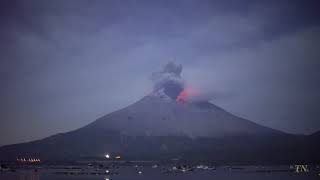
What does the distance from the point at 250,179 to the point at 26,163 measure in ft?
385

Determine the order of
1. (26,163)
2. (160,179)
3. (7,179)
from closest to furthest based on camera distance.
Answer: (7,179), (160,179), (26,163)

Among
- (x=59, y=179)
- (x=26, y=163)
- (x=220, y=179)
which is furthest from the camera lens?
(x=26, y=163)

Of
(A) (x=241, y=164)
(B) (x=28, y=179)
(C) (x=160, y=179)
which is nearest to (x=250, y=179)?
(C) (x=160, y=179)

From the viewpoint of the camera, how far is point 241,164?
19675 centimetres

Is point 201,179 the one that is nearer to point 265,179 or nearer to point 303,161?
point 265,179

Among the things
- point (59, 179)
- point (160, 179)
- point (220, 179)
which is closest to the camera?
point (59, 179)

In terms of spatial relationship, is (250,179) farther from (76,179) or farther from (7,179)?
(7,179)

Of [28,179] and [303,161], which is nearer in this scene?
[28,179]

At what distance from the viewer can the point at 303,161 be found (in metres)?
198

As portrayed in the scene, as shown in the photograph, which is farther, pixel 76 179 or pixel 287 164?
pixel 287 164

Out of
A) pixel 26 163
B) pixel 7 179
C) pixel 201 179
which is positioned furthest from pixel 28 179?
pixel 26 163

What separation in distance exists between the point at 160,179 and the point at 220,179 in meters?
13.5

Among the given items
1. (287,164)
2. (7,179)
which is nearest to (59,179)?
(7,179)

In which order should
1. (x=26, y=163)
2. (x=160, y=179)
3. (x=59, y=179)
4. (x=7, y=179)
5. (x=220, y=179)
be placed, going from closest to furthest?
1. (x=7, y=179)
2. (x=59, y=179)
3. (x=160, y=179)
4. (x=220, y=179)
5. (x=26, y=163)
